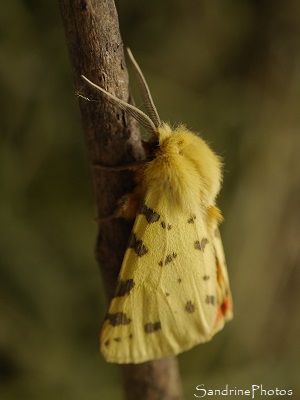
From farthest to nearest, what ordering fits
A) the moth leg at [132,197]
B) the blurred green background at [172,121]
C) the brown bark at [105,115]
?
the blurred green background at [172,121] → the moth leg at [132,197] → the brown bark at [105,115]

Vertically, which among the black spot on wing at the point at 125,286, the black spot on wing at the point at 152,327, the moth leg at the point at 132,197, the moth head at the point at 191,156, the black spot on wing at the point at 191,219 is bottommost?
the black spot on wing at the point at 152,327

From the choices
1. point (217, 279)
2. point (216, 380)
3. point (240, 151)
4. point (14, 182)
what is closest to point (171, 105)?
point (240, 151)

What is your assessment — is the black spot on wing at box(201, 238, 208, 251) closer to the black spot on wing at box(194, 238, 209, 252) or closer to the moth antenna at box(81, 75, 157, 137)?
the black spot on wing at box(194, 238, 209, 252)

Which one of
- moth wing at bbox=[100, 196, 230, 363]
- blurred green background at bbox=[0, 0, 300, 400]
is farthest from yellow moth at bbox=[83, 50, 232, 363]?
blurred green background at bbox=[0, 0, 300, 400]

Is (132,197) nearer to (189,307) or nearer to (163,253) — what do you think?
(163,253)

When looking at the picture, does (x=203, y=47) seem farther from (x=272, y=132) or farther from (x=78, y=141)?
(x=78, y=141)

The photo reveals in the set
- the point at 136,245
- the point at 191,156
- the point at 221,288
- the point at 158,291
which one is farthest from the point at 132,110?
the point at 221,288

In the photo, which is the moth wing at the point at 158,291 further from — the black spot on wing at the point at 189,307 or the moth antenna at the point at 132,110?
the moth antenna at the point at 132,110

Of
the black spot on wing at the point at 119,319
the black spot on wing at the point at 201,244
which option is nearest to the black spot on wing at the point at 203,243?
the black spot on wing at the point at 201,244
